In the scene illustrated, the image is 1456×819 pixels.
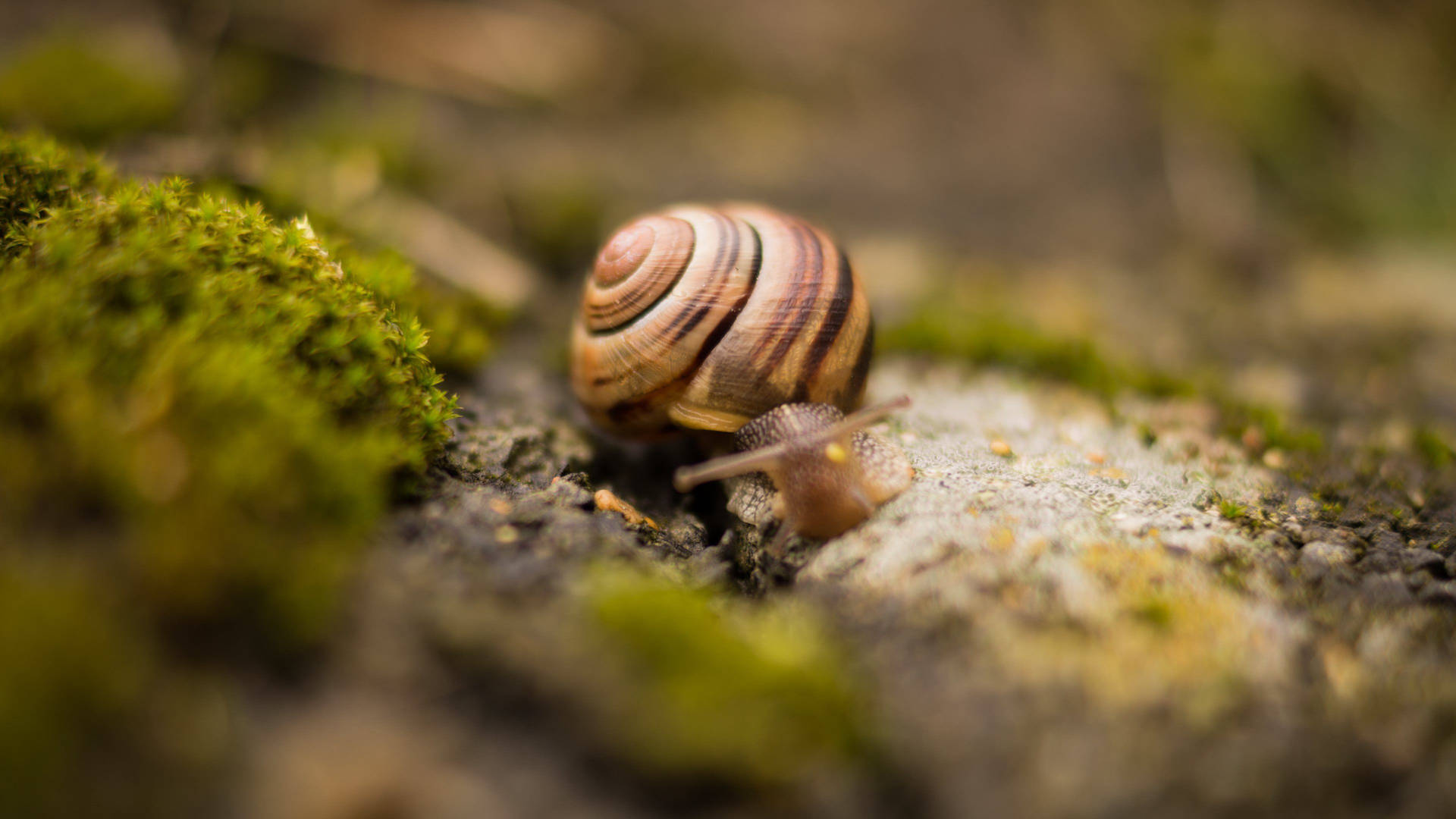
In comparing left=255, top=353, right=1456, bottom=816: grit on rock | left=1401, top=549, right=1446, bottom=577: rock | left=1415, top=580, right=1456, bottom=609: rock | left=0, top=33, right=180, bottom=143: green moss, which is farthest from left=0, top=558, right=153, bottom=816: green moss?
left=1401, top=549, right=1446, bottom=577: rock

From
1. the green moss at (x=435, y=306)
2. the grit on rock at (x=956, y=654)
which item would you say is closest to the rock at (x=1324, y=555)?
the grit on rock at (x=956, y=654)

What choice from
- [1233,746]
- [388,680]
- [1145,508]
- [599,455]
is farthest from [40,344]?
[1145,508]

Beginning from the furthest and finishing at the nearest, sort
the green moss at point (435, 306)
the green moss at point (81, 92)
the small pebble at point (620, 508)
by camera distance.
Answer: the green moss at point (81, 92) < the green moss at point (435, 306) < the small pebble at point (620, 508)

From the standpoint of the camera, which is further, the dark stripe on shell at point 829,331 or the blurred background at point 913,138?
the blurred background at point 913,138

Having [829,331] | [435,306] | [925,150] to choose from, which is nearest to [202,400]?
[435,306]

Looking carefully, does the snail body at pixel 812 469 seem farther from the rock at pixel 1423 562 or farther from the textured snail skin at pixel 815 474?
the rock at pixel 1423 562

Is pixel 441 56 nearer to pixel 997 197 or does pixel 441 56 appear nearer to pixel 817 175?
pixel 817 175
